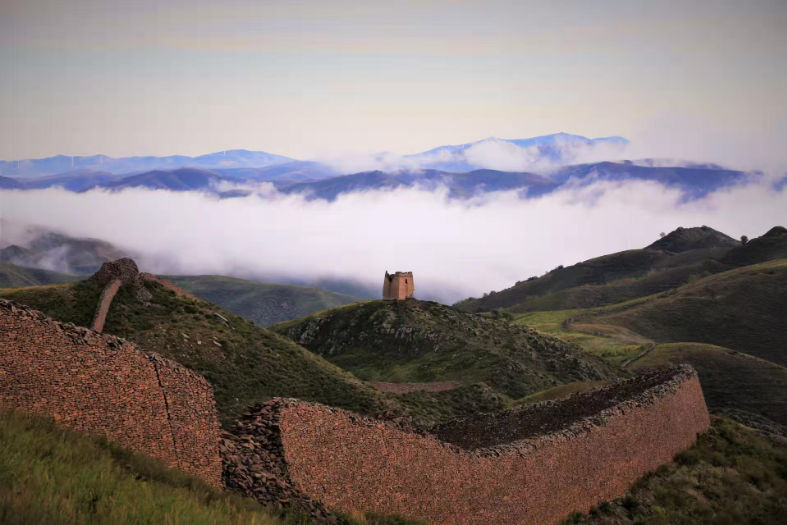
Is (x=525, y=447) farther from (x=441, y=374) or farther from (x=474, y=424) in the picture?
(x=441, y=374)

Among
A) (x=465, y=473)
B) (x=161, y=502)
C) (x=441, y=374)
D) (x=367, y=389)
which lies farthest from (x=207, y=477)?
(x=441, y=374)

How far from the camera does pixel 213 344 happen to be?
41438 mm

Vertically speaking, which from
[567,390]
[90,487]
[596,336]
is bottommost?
[596,336]

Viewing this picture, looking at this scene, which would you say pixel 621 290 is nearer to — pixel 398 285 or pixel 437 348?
pixel 398 285

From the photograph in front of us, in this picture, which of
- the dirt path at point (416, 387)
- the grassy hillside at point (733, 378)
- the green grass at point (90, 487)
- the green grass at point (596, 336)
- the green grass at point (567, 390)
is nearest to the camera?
the green grass at point (90, 487)

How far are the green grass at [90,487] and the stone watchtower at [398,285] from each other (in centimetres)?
7493

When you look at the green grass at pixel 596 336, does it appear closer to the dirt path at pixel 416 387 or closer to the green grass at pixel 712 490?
the dirt path at pixel 416 387

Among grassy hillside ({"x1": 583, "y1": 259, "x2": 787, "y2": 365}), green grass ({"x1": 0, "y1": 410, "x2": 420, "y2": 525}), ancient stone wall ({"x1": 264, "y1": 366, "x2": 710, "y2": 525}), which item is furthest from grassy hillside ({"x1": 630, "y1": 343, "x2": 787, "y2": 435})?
green grass ({"x1": 0, "y1": 410, "x2": 420, "y2": 525})

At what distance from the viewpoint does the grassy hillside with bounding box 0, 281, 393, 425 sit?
38562 mm

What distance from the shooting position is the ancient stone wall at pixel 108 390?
1347 centimetres

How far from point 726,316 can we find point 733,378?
4483cm

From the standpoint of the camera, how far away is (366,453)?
58.0ft

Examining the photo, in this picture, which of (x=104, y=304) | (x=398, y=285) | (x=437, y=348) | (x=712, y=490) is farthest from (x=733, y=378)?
(x=104, y=304)

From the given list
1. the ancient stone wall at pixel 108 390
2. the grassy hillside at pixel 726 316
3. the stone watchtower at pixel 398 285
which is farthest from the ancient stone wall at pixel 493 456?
the grassy hillside at pixel 726 316
